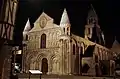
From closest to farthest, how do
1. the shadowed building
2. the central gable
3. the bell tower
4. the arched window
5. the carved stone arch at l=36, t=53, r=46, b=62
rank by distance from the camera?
the shadowed building → the carved stone arch at l=36, t=53, r=46, b=62 → the central gable → the arched window → the bell tower

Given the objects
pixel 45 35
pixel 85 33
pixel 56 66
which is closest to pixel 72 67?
pixel 56 66

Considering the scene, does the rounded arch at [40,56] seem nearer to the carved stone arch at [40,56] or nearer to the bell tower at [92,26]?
the carved stone arch at [40,56]

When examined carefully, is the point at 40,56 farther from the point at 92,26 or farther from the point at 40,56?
the point at 92,26

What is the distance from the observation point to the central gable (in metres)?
38.8

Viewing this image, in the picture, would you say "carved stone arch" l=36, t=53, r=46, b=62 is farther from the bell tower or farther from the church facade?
the bell tower

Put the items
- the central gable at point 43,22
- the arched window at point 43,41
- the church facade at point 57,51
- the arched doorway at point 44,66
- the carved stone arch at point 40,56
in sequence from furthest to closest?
the arched window at point 43,41 → the central gable at point 43,22 → the carved stone arch at point 40,56 → the arched doorway at point 44,66 → the church facade at point 57,51

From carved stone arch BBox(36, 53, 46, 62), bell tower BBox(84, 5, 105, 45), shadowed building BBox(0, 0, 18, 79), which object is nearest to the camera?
shadowed building BBox(0, 0, 18, 79)

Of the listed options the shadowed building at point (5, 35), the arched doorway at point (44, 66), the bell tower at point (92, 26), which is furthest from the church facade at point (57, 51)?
the shadowed building at point (5, 35)

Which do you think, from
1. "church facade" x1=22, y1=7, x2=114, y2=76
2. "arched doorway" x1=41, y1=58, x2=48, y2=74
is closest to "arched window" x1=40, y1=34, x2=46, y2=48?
"church facade" x1=22, y1=7, x2=114, y2=76

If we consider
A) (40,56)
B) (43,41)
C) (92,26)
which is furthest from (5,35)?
(92,26)

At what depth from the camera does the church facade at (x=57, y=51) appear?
116ft

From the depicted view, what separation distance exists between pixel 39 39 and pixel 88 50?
11219mm

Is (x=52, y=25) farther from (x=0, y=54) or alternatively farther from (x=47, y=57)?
(x=0, y=54)

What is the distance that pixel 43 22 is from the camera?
131 feet
